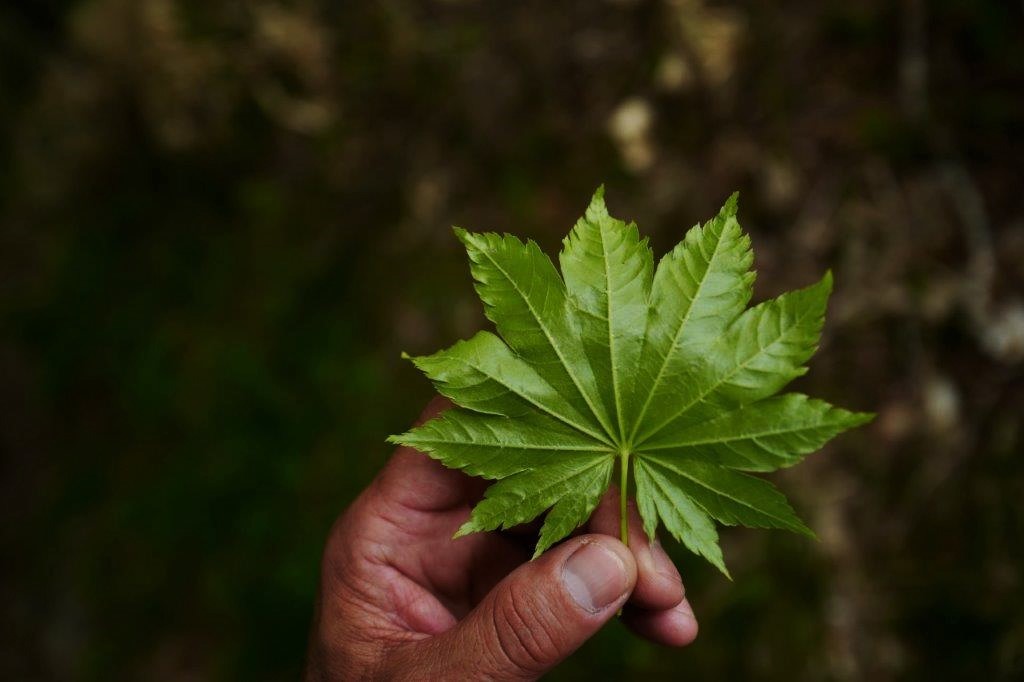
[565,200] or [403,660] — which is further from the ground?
[565,200]

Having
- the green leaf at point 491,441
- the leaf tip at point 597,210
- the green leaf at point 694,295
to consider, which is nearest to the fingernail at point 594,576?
the green leaf at point 491,441

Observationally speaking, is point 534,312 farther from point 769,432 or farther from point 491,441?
point 769,432

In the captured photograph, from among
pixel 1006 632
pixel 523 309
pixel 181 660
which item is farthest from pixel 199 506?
pixel 1006 632

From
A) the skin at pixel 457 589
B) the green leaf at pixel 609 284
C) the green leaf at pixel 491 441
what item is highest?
the green leaf at pixel 609 284

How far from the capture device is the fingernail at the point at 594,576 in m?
1.83

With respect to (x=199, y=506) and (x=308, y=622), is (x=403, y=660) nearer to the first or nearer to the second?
(x=308, y=622)

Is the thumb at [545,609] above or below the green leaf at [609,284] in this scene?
below

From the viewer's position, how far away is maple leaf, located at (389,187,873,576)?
168 cm

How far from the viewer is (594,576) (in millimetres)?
1833

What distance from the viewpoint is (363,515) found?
2338 mm

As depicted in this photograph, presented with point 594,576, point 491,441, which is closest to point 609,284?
point 491,441

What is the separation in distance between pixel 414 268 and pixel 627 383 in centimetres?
243

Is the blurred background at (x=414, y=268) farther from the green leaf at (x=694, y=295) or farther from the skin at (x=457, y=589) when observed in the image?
the green leaf at (x=694, y=295)

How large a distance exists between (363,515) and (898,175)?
8.91 ft
